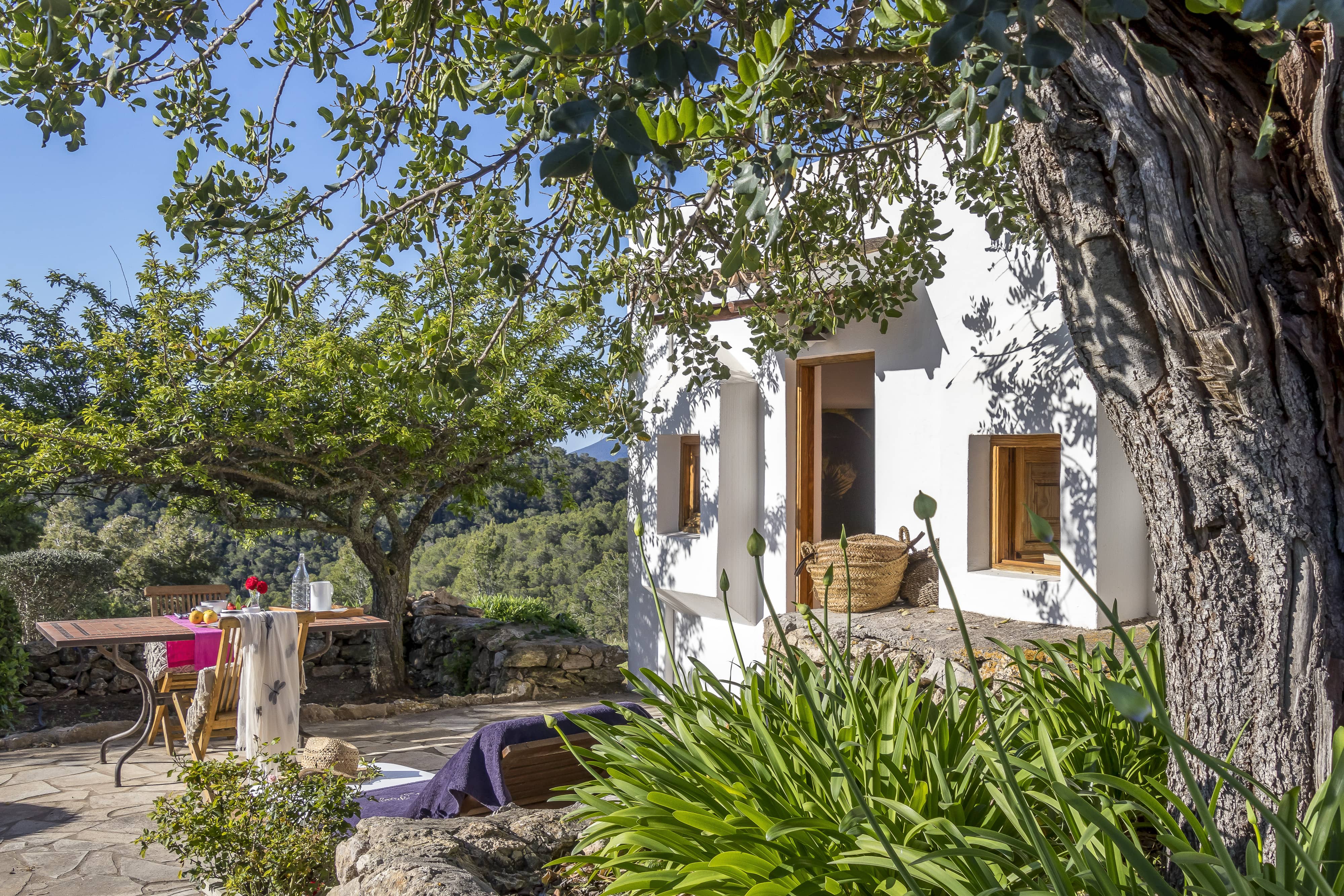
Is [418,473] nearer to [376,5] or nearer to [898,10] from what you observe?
[376,5]

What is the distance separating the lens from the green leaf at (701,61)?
1.12 m

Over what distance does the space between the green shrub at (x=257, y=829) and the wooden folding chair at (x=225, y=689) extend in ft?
9.51

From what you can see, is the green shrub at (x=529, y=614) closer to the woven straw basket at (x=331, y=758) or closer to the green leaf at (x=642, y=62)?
the woven straw basket at (x=331, y=758)

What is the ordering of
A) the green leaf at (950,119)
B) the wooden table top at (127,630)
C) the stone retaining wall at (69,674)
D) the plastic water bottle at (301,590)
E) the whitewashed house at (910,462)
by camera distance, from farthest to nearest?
the stone retaining wall at (69,674), the plastic water bottle at (301,590), the wooden table top at (127,630), the whitewashed house at (910,462), the green leaf at (950,119)

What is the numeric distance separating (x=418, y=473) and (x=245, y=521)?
185 cm

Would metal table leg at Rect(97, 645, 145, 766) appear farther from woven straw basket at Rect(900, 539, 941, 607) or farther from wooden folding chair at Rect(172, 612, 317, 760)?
woven straw basket at Rect(900, 539, 941, 607)

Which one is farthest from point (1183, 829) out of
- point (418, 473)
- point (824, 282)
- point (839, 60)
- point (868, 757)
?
point (418, 473)

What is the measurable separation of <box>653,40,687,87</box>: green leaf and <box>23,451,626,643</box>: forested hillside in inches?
595

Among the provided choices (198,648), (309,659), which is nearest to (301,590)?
(198,648)

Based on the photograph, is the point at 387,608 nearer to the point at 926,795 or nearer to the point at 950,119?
the point at 926,795

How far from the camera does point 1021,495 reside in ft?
18.6

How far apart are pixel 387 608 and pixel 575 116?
32.9 feet

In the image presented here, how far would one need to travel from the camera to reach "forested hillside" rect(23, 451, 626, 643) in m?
15.4

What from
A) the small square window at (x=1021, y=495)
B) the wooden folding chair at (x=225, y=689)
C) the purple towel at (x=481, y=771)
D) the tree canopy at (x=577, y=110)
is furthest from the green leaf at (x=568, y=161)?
the wooden folding chair at (x=225, y=689)
